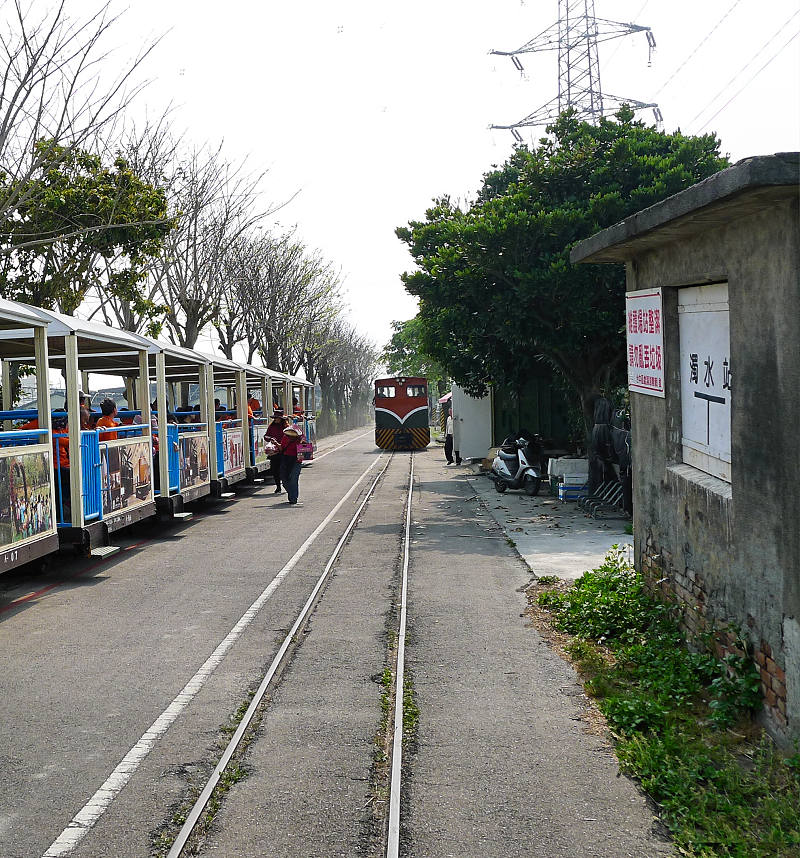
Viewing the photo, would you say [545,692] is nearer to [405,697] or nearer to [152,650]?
[405,697]

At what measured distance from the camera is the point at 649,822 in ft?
14.4

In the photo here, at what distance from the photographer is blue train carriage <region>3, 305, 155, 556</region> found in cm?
1062

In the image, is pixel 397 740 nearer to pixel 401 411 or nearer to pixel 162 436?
pixel 162 436

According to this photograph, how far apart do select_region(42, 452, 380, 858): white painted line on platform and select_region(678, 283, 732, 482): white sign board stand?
3905mm

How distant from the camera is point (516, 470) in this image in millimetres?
20609

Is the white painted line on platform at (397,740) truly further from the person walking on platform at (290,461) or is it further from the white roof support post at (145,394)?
the person walking on platform at (290,461)

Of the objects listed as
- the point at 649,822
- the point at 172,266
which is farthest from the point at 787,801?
the point at 172,266

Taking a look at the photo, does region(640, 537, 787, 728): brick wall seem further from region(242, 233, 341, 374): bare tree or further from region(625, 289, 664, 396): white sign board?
region(242, 233, 341, 374): bare tree

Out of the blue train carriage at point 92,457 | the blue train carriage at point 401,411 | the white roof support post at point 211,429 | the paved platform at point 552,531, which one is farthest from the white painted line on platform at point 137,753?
the blue train carriage at point 401,411

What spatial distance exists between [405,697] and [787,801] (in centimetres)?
259

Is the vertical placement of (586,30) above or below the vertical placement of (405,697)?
above

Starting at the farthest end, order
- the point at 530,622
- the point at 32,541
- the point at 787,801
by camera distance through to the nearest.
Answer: the point at 32,541
the point at 530,622
the point at 787,801

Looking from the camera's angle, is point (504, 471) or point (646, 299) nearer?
point (646, 299)

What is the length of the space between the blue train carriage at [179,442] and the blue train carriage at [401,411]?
23870mm
